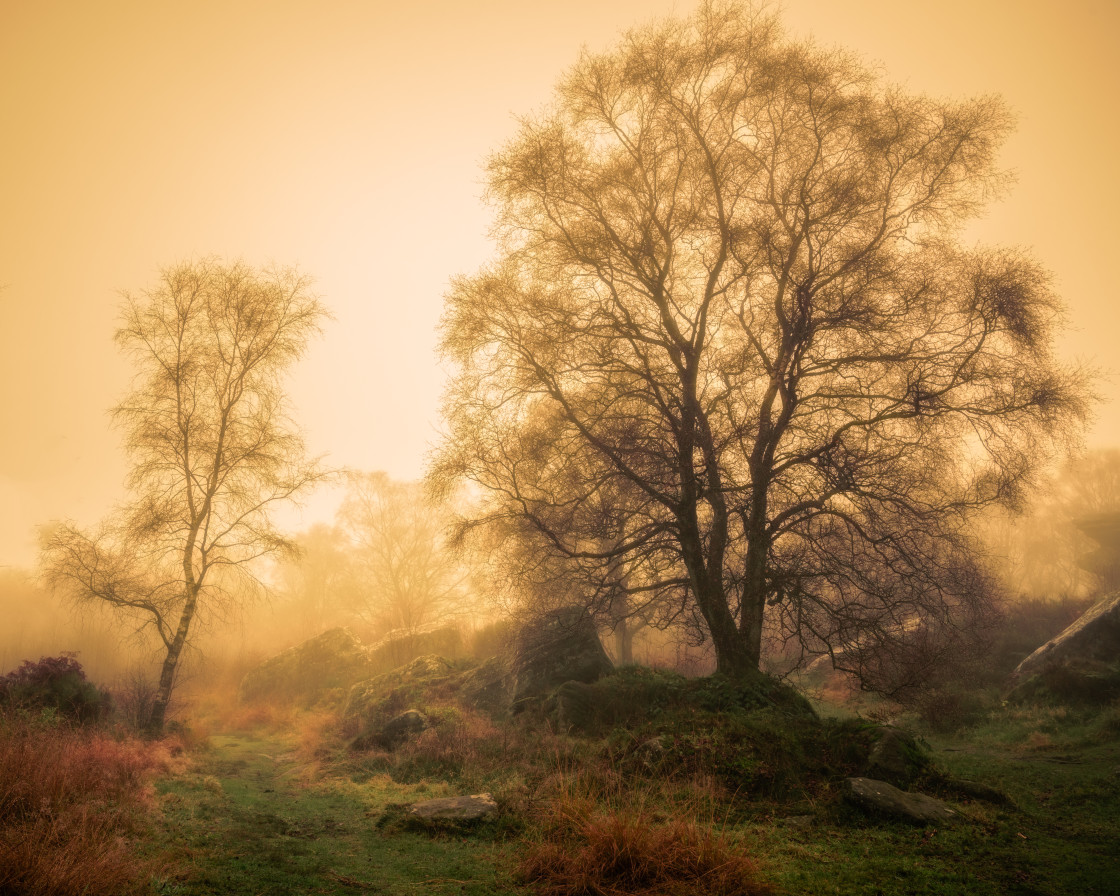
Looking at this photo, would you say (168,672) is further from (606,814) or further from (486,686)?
(606,814)

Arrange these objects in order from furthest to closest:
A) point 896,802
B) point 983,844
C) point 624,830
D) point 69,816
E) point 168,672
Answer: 1. point 168,672
2. point 896,802
3. point 983,844
4. point 69,816
5. point 624,830

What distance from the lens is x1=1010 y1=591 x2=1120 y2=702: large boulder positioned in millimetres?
13141

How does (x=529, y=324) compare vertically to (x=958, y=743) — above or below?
above

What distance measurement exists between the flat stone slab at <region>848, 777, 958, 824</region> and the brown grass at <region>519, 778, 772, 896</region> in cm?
253

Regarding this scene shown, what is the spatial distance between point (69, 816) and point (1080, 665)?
19385 mm

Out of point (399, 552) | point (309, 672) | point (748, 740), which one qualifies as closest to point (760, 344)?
point (748, 740)

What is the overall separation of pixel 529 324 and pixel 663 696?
26.8 feet

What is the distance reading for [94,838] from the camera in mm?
4977

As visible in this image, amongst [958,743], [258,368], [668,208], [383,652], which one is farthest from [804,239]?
[383,652]

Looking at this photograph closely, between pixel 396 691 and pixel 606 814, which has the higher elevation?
pixel 606 814

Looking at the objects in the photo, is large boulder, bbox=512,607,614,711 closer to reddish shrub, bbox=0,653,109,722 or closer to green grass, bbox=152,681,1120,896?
green grass, bbox=152,681,1120,896

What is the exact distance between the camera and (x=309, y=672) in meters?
25.1

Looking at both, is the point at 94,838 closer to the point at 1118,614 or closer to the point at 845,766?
the point at 845,766

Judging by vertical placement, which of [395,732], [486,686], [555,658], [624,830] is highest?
[555,658]
